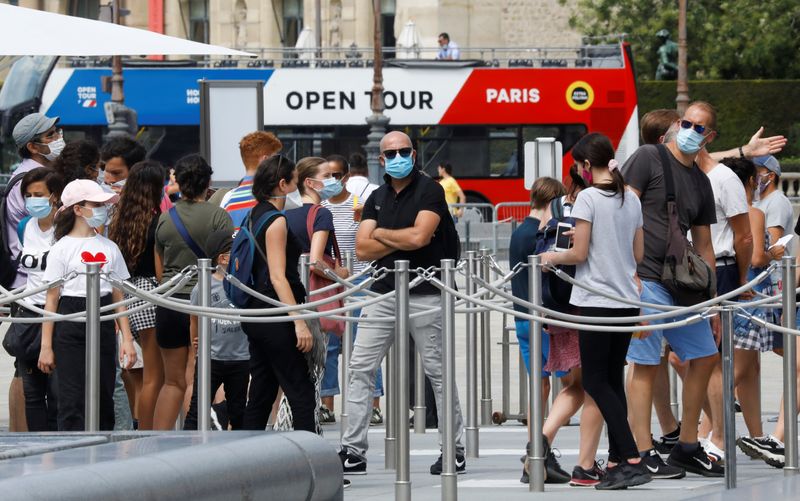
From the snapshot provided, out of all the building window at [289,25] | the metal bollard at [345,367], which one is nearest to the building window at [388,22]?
the building window at [289,25]

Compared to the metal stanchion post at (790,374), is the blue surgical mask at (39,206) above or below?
above

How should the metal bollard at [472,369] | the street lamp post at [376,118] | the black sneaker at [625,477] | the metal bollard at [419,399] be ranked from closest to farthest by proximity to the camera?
1. the black sneaker at [625,477]
2. the metal bollard at [472,369]
3. the metal bollard at [419,399]
4. the street lamp post at [376,118]

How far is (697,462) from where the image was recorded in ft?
29.8

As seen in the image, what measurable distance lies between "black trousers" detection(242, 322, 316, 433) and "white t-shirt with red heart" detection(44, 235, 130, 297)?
2.86ft

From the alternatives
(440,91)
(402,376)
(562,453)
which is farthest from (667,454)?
(440,91)

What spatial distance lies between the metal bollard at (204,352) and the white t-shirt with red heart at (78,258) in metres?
0.69

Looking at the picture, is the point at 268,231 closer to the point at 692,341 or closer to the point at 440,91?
the point at 692,341

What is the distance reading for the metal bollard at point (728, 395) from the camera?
813 cm

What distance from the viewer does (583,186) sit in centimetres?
908

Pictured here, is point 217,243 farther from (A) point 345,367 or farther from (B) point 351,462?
(A) point 345,367

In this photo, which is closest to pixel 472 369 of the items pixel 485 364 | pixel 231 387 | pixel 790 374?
pixel 485 364

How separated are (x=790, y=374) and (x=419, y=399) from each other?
10.2 feet

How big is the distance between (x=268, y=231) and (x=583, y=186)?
5.45ft

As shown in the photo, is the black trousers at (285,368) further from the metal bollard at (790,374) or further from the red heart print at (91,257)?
the metal bollard at (790,374)
